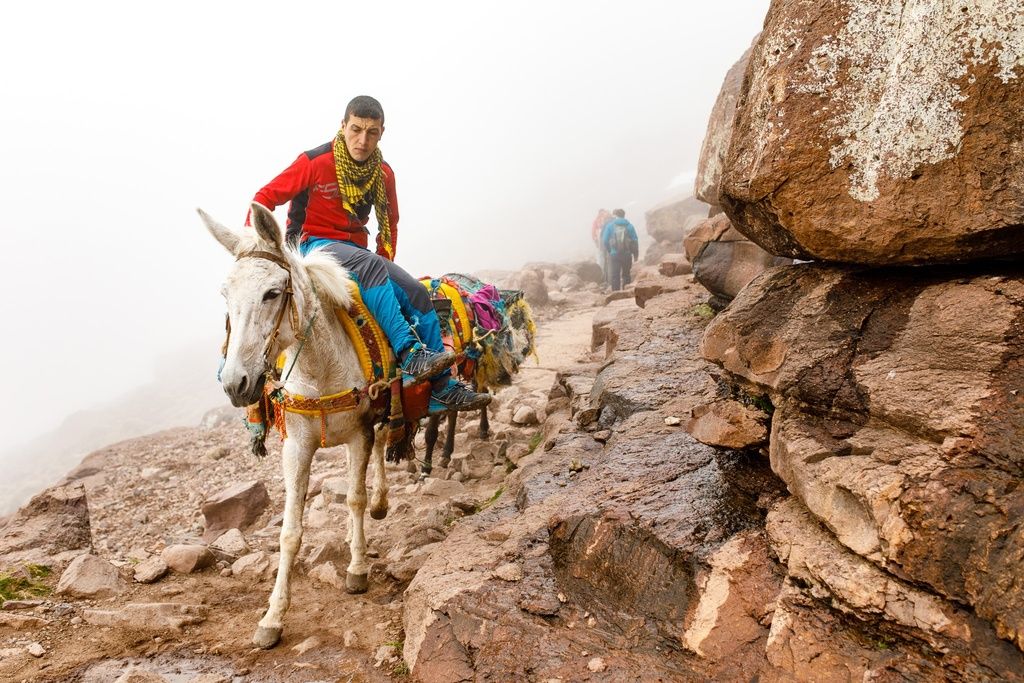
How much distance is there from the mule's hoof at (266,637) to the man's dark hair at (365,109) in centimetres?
350

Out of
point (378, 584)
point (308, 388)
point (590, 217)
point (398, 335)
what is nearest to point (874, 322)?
point (398, 335)

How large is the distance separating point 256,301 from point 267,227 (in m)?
0.47

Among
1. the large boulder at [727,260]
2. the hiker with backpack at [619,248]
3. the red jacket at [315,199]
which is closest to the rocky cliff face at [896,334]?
the red jacket at [315,199]

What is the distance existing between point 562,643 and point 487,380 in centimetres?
397

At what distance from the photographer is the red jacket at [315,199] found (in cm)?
390

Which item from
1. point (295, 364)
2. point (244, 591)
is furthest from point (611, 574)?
point (244, 591)

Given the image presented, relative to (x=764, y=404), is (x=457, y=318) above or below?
above

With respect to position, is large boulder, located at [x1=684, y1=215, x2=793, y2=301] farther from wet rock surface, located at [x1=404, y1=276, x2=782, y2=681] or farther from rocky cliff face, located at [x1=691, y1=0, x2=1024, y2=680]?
rocky cliff face, located at [x1=691, y1=0, x2=1024, y2=680]

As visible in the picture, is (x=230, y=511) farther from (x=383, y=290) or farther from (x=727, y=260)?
(x=727, y=260)

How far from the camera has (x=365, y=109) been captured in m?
3.92

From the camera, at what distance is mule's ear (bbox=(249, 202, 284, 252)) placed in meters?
2.92

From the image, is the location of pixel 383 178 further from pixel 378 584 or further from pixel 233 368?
pixel 378 584

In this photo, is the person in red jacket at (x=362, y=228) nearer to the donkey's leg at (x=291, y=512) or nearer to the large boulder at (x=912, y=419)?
the donkey's leg at (x=291, y=512)

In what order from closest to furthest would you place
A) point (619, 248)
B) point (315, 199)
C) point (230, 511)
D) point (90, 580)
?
1. point (90, 580)
2. point (315, 199)
3. point (230, 511)
4. point (619, 248)
